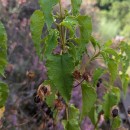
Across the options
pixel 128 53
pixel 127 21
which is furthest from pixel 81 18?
pixel 127 21

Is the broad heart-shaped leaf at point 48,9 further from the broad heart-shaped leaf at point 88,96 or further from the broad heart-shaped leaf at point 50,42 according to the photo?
the broad heart-shaped leaf at point 88,96

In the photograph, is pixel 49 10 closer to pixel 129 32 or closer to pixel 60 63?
pixel 60 63

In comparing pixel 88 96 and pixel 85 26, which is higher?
pixel 85 26

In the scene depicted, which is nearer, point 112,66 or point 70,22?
point 70,22

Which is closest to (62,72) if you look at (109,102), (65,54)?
(65,54)

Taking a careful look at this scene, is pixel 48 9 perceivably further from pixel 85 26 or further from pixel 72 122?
pixel 72 122

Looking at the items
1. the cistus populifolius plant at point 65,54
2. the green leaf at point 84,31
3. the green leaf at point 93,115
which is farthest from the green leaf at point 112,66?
the green leaf at point 93,115
